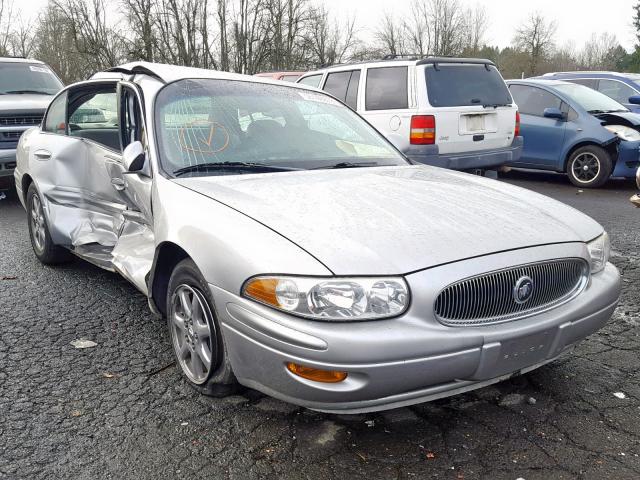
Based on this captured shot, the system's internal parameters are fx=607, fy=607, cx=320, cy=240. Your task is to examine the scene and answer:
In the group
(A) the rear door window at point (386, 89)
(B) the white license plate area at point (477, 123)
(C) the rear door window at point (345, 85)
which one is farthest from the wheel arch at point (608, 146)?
(C) the rear door window at point (345, 85)

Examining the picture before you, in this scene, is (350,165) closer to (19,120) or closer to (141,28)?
(19,120)

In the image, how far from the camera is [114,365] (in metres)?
3.28

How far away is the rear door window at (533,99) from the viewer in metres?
9.37

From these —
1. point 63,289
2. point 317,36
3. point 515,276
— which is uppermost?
point 317,36

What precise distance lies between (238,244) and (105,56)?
33.0 meters

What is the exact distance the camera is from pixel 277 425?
2.64m

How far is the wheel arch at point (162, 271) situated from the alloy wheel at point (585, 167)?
7562mm

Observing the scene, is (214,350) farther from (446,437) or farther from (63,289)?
(63,289)

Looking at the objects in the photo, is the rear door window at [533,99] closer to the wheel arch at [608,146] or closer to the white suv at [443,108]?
the wheel arch at [608,146]

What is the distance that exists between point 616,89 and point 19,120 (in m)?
10.2

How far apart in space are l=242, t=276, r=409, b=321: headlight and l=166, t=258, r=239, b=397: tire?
548 mm

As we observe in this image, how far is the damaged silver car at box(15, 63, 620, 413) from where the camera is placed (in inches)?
86.0

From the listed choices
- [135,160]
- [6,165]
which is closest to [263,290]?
[135,160]

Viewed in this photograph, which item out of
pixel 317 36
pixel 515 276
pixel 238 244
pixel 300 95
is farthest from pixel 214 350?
pixel 317 36
